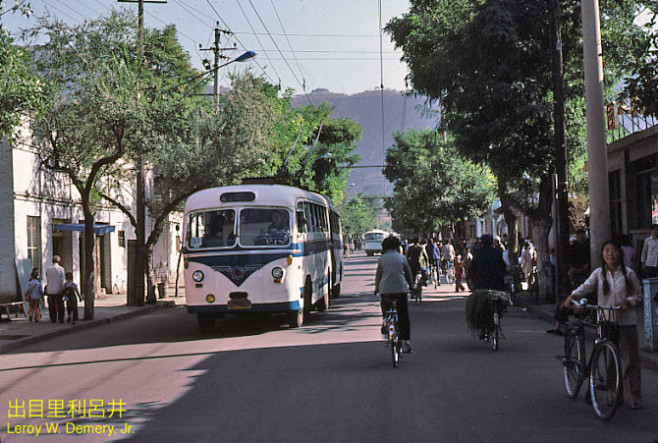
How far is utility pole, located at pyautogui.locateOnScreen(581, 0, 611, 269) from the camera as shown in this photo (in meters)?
14.8

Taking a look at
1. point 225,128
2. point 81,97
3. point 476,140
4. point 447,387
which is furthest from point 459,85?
point 447,387

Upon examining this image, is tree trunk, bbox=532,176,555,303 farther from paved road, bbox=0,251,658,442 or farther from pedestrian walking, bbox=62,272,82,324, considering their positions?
pedestrian walking, bbox=62,272,82,324

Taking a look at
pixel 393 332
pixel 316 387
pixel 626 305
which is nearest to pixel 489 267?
pixel 393 332

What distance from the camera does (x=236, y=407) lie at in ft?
27.7

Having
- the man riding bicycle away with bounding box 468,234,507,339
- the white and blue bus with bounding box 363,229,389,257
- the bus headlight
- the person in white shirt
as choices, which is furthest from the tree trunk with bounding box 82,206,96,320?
the white and blue bus with bounding box 363,229,389,257

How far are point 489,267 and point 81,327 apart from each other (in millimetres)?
10635

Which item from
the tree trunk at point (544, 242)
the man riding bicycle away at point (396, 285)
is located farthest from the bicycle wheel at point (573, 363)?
the tree trunk at point (544, 242)

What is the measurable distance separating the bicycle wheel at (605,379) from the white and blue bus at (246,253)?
31.4 feet

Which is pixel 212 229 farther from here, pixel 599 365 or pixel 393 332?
pixel 599 365

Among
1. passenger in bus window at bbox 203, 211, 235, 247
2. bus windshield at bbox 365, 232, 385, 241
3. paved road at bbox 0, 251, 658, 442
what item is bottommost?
paved road at bbox 0, 251, 658, 442

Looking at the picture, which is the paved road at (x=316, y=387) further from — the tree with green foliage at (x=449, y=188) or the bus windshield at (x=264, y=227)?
the tree with green foliage at (x=449, y=188)

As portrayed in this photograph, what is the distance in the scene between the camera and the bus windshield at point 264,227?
17.0 m

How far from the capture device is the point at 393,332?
11.1 meters

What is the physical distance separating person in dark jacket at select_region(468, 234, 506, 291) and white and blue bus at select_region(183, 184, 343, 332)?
4.75m
